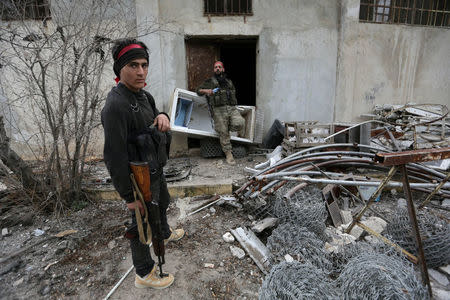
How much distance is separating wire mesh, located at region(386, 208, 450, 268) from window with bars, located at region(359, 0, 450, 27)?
19.2 feet

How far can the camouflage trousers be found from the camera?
5.45 metres

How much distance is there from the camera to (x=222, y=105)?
5.52m

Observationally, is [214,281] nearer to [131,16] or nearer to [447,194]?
[447,194]

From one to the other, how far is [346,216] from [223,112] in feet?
10.8

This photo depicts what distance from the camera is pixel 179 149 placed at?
19.9ft

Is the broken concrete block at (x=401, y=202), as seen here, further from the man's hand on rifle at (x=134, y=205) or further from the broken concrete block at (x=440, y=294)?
the man's hand on rifle at (x=134, y=205)

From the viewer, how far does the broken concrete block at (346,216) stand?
11.4 feet

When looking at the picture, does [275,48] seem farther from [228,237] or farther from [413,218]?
[413,218]

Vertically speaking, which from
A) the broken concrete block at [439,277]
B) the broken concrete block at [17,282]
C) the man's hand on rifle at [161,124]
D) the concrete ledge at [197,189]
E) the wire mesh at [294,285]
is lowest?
the broken concrete block at [439,277]

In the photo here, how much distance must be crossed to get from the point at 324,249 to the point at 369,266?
0.81m

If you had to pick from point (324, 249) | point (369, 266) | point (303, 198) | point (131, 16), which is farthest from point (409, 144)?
point (131, 16)

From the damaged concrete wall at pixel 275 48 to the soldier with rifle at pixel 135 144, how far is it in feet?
13.4

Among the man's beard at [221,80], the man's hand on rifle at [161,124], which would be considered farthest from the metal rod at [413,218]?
the man's beard at [221,80]

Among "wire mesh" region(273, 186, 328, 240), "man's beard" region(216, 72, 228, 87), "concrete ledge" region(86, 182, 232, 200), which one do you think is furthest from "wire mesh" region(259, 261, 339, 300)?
"man's beard" region(216, 72, 228, 87)
